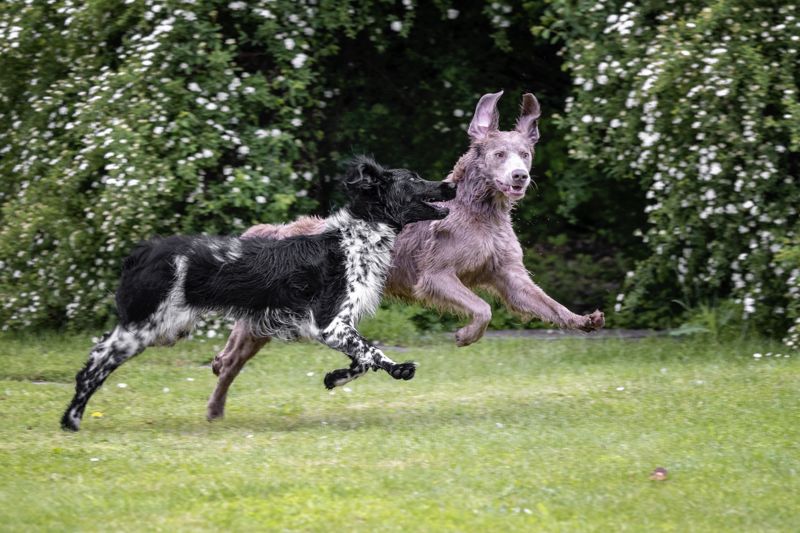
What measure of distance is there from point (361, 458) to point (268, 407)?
2061mm

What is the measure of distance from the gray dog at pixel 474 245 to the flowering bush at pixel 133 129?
2.51 meters

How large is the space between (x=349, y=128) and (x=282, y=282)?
5.80 meters

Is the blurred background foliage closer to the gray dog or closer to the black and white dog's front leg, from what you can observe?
the gray dog

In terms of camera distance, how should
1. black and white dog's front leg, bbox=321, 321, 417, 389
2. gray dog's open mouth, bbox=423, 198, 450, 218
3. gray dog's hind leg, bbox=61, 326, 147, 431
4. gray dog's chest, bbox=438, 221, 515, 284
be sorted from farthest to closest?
gray dog's chest, bbox=438, 221, 515, 284 < gray dog's open mouth, bbox=423, 198, 450, 218 < gray dog's hind leg, bbox=61, 326, 147, 431 < black and white dog's front leg, bbox=321, 321, 417, 389

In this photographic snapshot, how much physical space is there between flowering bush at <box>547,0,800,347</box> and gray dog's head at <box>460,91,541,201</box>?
5.63 ft

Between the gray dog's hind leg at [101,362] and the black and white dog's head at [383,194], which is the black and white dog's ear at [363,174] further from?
the gray dog's hind leg at [101,362]

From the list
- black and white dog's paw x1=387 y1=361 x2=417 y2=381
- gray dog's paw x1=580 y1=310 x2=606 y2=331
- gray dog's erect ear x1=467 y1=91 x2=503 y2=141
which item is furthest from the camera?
gray dog's erect ear x1=467 y1=91 x2=503 y2=141

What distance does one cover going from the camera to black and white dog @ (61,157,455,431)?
727cm

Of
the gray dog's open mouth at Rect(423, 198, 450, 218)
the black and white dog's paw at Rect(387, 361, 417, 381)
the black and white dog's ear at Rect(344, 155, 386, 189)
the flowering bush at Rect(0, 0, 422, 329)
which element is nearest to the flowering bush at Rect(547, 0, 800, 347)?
the flowering bush at Rect(0, 0, 422, 329)

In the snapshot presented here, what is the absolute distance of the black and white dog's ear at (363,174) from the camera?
24.8ft

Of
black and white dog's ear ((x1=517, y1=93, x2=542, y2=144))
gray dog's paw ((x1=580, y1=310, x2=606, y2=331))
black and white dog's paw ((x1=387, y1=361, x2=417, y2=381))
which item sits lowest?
gray dog's paw ((x1=580, y1=310, x2=606, y2=331))

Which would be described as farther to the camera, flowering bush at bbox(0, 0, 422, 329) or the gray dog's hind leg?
flowering bush at bbox(0, 0, 422, 329)

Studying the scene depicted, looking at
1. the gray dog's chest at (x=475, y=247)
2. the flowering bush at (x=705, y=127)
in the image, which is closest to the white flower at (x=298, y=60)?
the flowering bush at (x=705, y=127)

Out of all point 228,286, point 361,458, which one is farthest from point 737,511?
point 228,286
